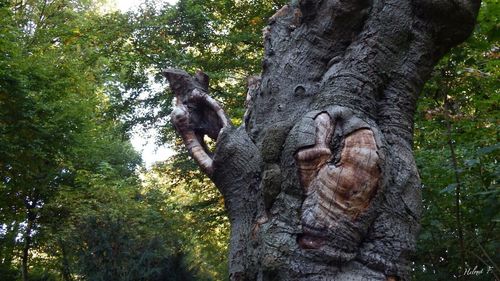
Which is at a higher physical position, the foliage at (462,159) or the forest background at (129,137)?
the forest background at (129,137)

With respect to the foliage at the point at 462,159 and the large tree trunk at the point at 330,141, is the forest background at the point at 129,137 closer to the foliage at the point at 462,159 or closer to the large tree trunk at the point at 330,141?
the foliage at the point at 462,159

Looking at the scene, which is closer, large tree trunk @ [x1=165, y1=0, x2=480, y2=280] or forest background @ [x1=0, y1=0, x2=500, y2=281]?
large tree trunk @ [x1=165, y1=0, x2=480, y2=280]

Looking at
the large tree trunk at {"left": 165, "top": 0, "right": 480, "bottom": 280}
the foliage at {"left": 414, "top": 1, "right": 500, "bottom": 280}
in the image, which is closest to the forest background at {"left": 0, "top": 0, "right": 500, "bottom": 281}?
the foliage at {"left": 414, "top": 1, "right": 500, "bottom": 280}

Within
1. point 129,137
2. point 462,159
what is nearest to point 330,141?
point 462,159

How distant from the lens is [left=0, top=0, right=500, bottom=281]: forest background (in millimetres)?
5980

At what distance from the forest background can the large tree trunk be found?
2478 millimetres

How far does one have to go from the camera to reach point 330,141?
255 centimetres

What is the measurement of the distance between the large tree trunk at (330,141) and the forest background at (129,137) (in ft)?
8.13

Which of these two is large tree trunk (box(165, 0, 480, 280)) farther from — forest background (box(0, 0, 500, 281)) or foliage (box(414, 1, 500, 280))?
forest background (box(0, 0, 500, 281))

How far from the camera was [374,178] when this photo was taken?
2422mm

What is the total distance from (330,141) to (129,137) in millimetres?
12071

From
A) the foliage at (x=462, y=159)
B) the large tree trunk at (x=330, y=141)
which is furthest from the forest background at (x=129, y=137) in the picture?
the large tree trunk at (x=330, y=141)

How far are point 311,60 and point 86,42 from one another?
39.6 ft

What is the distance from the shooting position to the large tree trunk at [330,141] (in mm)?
2404
